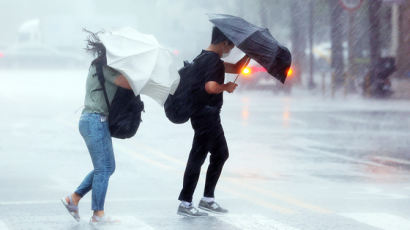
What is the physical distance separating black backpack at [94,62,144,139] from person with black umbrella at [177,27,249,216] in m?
0.64

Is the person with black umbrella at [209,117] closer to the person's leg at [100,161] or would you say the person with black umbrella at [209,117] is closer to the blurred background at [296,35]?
the person's leg at [100,161]

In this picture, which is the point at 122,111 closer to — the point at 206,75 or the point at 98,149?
the point at 98,149

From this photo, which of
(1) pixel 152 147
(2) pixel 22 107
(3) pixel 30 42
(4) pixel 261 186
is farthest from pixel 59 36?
(4) pixel 261 186

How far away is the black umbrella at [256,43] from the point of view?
8953mm

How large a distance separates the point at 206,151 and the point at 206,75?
2.36 ft

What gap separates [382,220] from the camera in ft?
30.3

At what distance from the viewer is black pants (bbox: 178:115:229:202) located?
30.6 ft

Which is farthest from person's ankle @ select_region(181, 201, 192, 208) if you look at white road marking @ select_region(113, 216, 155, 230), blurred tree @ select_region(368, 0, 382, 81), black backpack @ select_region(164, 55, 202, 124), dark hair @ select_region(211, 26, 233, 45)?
blurred tree @ select_region(368, 0, 382, 81)

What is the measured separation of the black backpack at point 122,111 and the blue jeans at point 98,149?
0.10 metres

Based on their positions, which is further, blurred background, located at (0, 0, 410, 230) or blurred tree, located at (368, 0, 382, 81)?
blurred tree, located at (368, 0, 382, 81)

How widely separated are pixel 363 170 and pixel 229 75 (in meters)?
3.98

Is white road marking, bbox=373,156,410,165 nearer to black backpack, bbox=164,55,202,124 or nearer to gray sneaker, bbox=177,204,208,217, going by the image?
gray sneaker, bbox=177,204,208,217

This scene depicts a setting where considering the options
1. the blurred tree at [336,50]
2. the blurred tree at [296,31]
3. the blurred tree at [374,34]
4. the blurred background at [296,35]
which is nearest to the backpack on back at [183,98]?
the blurred background at [296,35]

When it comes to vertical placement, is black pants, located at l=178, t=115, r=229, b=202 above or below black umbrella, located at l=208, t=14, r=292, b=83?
below
